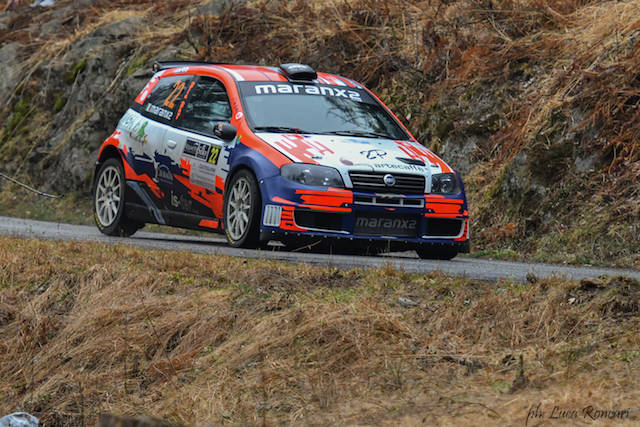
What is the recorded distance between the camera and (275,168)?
32.0 ft

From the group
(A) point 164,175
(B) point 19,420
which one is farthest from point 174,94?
(B) point 19,420

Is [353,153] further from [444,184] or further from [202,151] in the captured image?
[202,151]

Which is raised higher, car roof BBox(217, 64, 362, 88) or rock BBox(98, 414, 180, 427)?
car roof BBox(217, 64, 362, 88)

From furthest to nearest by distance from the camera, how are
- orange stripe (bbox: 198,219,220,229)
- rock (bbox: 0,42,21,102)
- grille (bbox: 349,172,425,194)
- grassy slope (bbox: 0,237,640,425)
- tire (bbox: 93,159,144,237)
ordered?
rock (bbox: 0,42,21,102) → tire (bbox: 93,159,144,237) → orange stripe (bbox: 198,219,220,229) → grille (bbox: 349,172,425,194) → grassy slope (bbox: 0,237,640,425)

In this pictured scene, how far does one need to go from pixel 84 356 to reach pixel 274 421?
2283 millimetres

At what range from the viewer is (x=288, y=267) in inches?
323

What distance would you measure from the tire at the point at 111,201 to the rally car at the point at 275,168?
2 cm

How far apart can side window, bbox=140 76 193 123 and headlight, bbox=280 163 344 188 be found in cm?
259

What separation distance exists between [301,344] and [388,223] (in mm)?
3480

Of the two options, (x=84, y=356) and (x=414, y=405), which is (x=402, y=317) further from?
(x=84, y=356)

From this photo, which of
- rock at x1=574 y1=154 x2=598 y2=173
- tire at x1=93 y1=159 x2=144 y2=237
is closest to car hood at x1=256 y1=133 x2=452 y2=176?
rock at x1=574 y1=154 x2=598 y2=173

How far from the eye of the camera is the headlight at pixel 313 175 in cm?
966

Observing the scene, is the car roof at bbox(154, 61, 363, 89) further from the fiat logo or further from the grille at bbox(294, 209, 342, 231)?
the grille at bbox(294, 209, 342, 231)

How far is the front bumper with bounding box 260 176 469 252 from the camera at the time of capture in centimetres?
961
